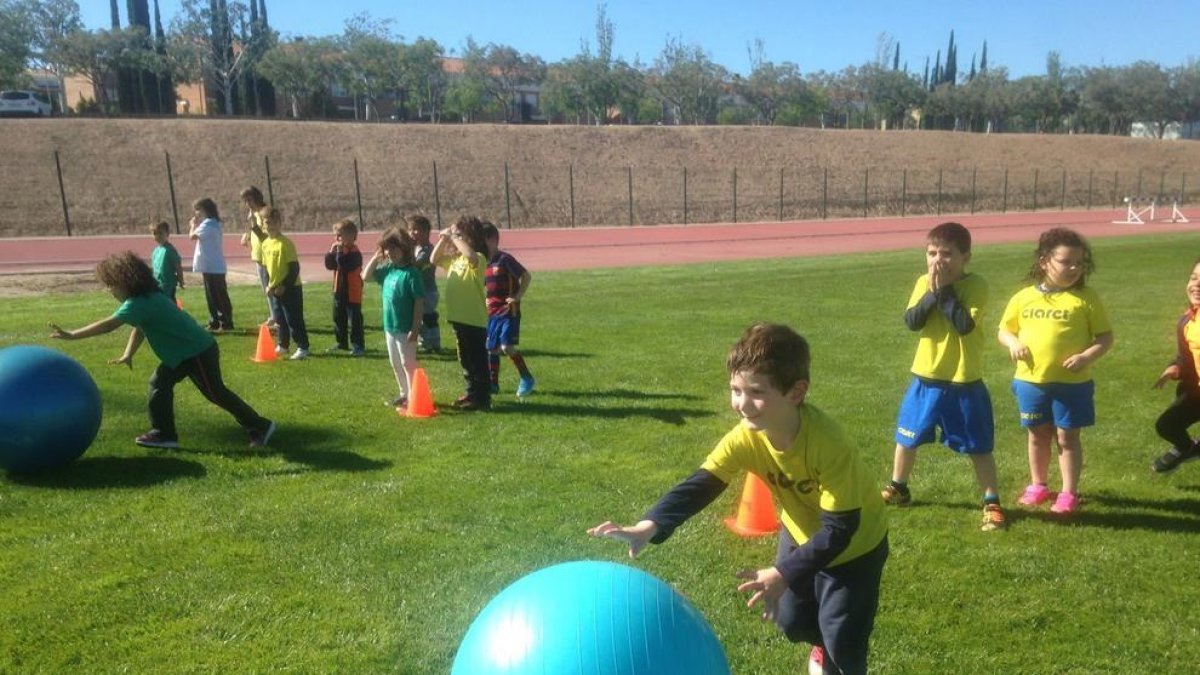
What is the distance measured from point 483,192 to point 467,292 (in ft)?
152

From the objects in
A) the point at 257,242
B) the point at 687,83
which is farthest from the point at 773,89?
the point at 257,242

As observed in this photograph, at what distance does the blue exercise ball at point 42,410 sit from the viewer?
20.7ft

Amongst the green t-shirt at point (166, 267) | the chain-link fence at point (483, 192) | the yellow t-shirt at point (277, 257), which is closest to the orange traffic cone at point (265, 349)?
the yellow t-shirt at point (277, 257)

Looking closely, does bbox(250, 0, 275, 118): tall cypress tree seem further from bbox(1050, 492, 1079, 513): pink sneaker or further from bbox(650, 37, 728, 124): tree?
bbox(1050, 492, 1079, 513): pink sneaker

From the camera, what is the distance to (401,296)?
8.42 meters

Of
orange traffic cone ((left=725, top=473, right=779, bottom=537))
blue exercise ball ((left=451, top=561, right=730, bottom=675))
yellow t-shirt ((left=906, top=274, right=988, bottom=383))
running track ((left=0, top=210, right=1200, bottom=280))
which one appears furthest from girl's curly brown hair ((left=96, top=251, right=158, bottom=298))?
running track ((left=0, top=210, right=1200, bottom=280))

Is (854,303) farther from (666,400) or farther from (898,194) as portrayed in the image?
(898,194)

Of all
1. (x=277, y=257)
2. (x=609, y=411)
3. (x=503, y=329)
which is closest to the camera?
(x=609, y=411)

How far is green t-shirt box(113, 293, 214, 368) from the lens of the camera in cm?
694

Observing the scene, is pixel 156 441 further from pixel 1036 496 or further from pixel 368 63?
pixel 368 63

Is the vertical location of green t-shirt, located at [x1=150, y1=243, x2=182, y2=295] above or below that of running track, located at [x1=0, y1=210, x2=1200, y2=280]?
above

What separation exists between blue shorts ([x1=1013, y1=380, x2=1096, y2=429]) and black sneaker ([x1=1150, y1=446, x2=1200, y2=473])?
1.31 meters

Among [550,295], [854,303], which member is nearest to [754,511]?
[854,303]

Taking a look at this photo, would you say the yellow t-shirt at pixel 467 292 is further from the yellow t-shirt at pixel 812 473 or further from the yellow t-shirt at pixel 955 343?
the yellow t-shirt at pixel 812 473
